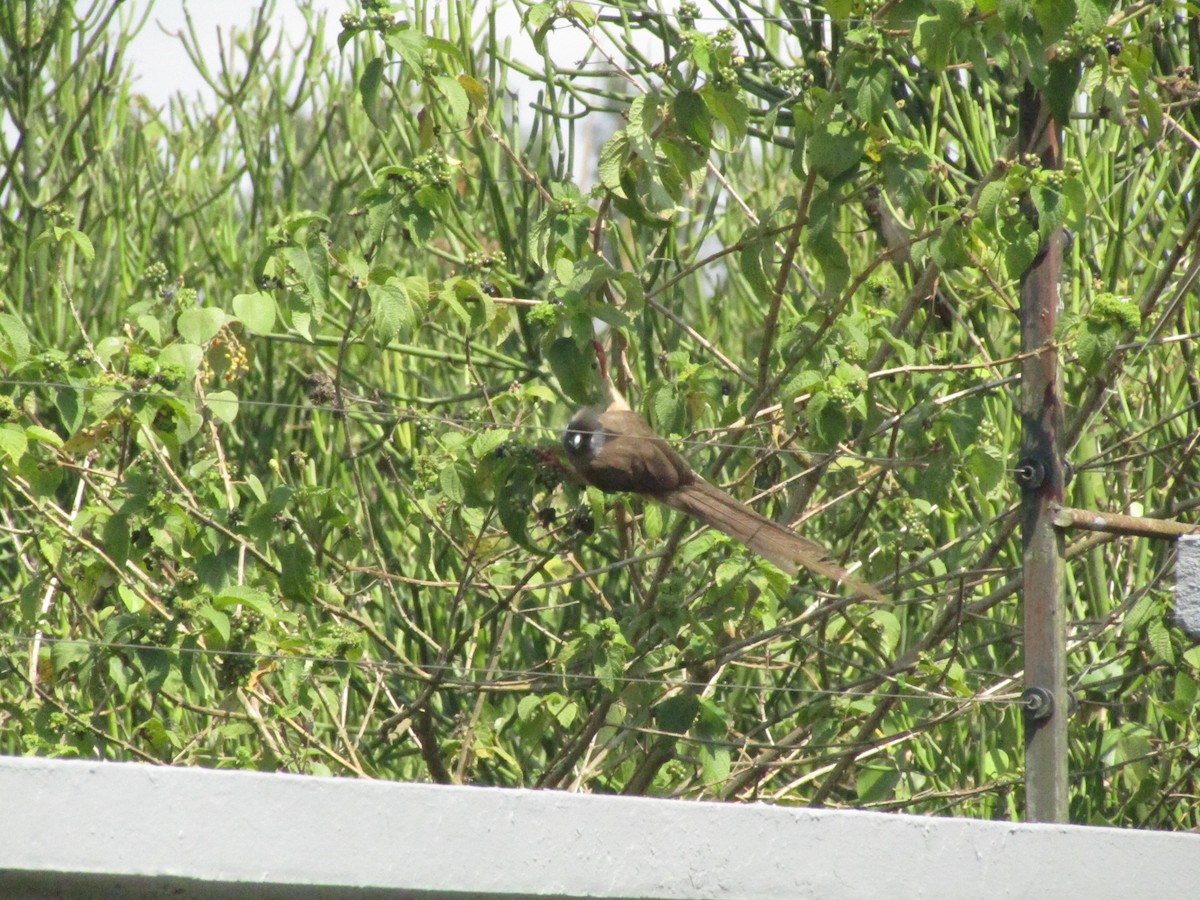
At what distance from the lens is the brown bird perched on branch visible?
3818 mm

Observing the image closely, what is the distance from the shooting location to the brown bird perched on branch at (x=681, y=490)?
3.82 m

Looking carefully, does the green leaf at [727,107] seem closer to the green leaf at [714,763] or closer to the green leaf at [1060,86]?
the green leaf at [1060,86]

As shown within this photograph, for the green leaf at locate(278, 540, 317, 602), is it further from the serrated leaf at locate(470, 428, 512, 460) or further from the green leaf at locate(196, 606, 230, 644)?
the serrated leaf at locate(470, 428, 512, 460)

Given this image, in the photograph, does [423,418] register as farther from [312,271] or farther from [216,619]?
[216,619]

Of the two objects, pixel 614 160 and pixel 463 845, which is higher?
pixel 614 160

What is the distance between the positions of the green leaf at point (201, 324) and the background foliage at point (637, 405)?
1cm

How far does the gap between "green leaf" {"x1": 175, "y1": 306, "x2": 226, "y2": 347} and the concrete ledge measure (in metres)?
1.69

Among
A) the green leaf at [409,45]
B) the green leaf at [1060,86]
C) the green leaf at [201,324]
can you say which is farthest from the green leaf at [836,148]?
the green leaf at [201,324]

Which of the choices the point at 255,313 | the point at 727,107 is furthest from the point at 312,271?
the point at 727,107

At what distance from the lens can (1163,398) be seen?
5.11 metres

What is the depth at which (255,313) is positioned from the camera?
3336 mm

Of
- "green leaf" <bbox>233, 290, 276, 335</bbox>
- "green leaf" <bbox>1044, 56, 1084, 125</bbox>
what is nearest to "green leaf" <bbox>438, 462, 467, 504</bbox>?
"green leaf" <bbox>233, 290, 276, 335</bbox>

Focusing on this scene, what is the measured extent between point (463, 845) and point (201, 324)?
72.5 inches

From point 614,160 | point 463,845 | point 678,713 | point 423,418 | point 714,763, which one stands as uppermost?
point 614,160
